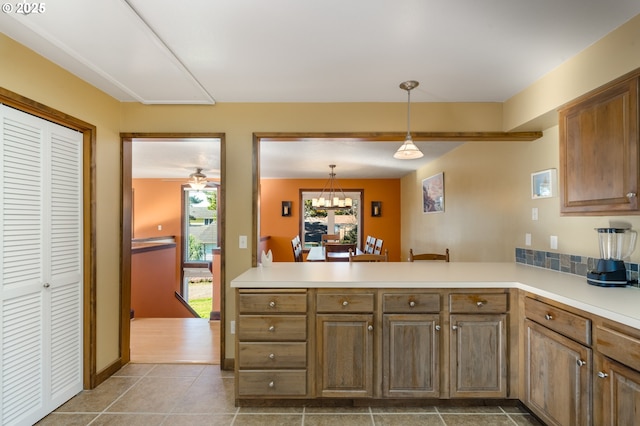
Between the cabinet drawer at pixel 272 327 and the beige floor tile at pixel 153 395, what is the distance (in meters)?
0.76

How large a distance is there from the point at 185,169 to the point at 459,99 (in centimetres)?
543

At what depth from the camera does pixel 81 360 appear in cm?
249

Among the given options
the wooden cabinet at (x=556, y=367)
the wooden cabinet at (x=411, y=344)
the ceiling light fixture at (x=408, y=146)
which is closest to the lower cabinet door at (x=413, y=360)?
the wooden cabinet at (x=411, y=344)

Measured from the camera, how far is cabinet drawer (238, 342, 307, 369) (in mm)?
2223

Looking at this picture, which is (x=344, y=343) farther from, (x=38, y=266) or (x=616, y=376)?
(x=38, y=266)

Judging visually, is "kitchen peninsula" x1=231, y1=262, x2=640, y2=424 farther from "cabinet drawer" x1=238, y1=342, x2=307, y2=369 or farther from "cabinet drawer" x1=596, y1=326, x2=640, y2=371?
"cabinet drawer" x1=596, y1=326, x2=640, y2=371

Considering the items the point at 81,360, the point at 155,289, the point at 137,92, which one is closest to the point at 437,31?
the point at 137,92

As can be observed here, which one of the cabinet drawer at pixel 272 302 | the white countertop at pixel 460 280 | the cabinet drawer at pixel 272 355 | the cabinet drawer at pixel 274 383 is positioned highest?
the white countertop at pixel 460 280

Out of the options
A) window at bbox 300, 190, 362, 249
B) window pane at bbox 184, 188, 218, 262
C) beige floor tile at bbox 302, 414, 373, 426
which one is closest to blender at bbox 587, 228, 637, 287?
beige floor tile at bbox 302, 414, 373, 426

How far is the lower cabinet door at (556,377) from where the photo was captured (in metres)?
1.67

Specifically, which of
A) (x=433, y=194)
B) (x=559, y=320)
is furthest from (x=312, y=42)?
(x=433, y=194)

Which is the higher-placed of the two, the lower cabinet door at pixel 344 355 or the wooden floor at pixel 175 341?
the lower cabinet door at pixel 344 355

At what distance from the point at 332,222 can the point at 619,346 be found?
6681 millimetres

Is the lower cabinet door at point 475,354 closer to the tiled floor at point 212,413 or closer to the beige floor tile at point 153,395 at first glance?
the tiled floor at point 212,413
